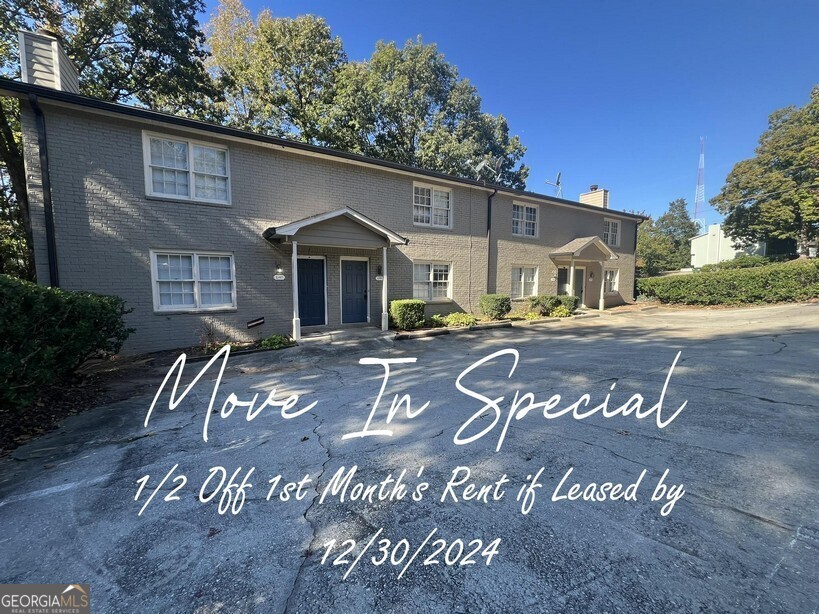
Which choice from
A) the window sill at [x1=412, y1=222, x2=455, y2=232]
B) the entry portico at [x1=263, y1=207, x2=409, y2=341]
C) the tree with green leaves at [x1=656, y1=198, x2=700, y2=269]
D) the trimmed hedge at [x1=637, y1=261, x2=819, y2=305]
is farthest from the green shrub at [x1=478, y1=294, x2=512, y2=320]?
the tree with green leaves at [x1=656, y1=198, x2=700, y2=269]

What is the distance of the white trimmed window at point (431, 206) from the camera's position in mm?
13344

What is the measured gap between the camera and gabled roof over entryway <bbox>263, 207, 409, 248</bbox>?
9617mm

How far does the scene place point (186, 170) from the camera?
9.17 meters

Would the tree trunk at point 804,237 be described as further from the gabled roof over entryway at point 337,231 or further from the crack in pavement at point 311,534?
the crack in pavement at point 311,534

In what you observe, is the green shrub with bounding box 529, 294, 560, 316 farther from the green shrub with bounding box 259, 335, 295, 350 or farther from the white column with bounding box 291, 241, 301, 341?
the green shrub with bounding box 259, 335, 295, 350

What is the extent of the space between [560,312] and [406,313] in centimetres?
790

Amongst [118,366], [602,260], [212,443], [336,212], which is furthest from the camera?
[602,260]

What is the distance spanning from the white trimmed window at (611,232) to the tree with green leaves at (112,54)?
72.7 feet

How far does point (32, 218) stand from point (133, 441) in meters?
6.94

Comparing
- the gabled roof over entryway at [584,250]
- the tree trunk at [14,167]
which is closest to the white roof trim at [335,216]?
the tree trunk at [14,167]

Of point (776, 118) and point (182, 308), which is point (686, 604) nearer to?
point (182, 308)

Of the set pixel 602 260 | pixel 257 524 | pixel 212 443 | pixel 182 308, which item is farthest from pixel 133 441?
pixel 602 260

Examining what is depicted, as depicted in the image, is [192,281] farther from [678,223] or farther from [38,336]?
[678,223]

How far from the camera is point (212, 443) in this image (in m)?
3.95
